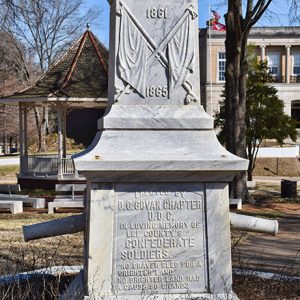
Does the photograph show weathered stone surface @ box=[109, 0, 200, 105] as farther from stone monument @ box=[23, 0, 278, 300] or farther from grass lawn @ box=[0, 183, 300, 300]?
grass lawn @ box=[0, 183, 300, 300]

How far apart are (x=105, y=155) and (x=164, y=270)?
1060mm

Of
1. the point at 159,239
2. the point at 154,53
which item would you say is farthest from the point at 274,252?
the point at 154,53

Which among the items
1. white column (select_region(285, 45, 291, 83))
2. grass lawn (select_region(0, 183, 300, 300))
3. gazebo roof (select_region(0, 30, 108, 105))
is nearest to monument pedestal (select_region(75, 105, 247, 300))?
grass lawn (select_region(0, 183, 300, 300))

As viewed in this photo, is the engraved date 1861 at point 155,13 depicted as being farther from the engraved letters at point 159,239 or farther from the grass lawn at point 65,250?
the grass lawn at point 65,250

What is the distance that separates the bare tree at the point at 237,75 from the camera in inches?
666

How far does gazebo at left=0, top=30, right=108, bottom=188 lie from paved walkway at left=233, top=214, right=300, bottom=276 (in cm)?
1073

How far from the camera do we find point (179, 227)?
490cm

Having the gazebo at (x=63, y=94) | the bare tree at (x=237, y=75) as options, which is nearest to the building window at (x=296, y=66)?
the gazebo at (x=63, y=94)

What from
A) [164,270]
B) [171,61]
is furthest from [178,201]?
[171,61]

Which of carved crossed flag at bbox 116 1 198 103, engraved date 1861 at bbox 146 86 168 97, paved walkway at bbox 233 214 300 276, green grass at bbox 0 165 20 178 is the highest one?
carved crossed flag at bbox 116 1 198 103

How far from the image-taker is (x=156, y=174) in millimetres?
4801

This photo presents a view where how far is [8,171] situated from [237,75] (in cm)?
2122

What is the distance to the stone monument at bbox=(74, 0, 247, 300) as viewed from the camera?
4754 millimetres

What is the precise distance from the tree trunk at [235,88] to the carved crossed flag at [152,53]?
11.9 metres
